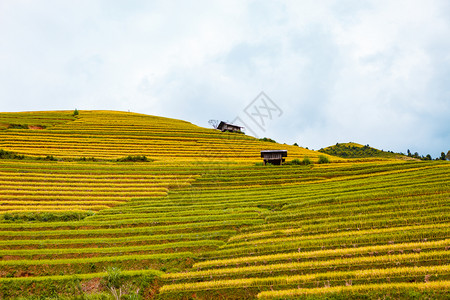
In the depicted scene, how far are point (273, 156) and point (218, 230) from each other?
87.6 feet

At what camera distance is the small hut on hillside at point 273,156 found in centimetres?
4731

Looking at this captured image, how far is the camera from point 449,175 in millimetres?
30641

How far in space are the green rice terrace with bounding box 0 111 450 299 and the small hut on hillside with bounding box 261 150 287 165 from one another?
3.18 meters

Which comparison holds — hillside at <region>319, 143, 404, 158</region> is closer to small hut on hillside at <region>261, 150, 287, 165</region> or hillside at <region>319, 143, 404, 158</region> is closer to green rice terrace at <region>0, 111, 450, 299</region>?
small hut on hillside at <region>261, 150, 287, 165</region>

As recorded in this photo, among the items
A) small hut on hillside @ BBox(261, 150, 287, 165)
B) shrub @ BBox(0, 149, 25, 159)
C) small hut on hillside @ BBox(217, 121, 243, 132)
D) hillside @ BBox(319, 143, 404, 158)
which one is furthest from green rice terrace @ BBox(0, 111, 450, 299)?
hillside @ BBox(319, 143, 404, 158)

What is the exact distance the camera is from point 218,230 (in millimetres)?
22891

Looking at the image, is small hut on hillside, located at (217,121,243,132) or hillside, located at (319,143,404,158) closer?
small hut on hillside, located at (217,121,243,132)

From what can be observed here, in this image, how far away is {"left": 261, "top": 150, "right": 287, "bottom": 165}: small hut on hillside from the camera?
47.3 metres

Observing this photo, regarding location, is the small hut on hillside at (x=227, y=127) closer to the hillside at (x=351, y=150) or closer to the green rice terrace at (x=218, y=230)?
the hillside at (x=351, y=150)

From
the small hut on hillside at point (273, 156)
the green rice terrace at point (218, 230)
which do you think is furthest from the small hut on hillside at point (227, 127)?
the green rice terrace at point (218, 230)

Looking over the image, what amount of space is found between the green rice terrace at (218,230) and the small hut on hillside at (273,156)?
125 inches

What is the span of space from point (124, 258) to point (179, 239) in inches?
167

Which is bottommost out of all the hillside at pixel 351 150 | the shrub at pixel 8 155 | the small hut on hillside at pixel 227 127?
the shrub at pixel 8 155

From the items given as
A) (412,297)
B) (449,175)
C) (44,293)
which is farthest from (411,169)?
(44,293)
